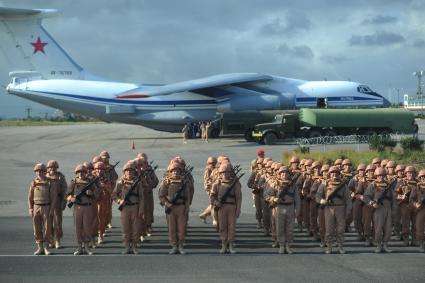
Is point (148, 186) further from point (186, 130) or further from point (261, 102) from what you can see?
point (186, 130)

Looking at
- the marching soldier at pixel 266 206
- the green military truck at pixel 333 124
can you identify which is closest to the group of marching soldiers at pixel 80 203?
the marching soldier at pixel 266 206

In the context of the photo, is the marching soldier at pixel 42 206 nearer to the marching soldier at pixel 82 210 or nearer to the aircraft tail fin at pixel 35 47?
the marching soldier at pixel 82 210

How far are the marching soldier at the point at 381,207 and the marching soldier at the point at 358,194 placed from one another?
427 mm

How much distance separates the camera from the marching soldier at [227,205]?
12672mm

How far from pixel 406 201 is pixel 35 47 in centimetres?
3720

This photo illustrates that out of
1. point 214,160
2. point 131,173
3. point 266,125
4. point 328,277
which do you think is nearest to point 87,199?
point 131,173

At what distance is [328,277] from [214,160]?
5944 mm

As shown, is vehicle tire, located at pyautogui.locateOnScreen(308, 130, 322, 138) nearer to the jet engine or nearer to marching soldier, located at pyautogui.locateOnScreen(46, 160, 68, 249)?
the jet engine

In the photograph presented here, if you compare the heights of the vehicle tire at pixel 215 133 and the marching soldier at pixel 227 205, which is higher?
the vehicle tire at pixel 215 133

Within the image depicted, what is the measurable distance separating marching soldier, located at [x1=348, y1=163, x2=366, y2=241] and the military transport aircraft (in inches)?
1152

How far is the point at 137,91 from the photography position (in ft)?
144

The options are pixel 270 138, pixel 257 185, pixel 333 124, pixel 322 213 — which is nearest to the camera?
pixel 322 213

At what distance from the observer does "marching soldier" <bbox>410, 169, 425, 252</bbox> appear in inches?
A: 509

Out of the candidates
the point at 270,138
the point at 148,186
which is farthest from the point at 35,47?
the point at 148,186
